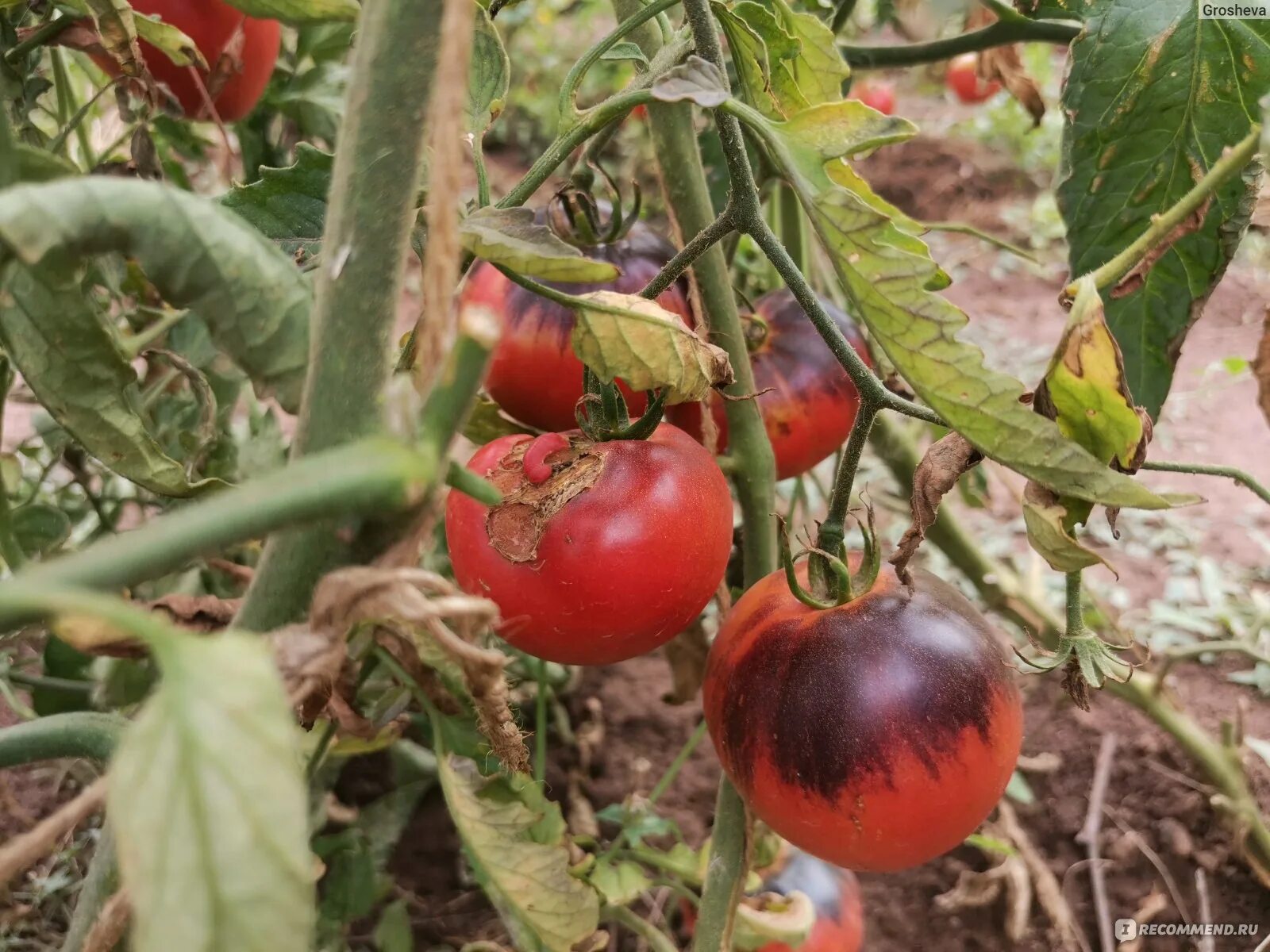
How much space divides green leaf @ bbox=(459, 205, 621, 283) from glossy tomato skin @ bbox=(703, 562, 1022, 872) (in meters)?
0.27

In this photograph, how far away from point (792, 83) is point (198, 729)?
0.43 m

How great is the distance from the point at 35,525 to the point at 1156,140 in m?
0.88

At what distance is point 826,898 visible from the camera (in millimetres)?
812

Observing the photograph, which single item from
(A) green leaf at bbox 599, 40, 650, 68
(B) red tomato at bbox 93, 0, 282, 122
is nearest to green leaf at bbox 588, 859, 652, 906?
(A) green leaf at bbox 599, 40, 650, 68

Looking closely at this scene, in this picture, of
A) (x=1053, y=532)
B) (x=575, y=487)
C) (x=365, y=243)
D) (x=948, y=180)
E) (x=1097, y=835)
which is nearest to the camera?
(x=365, y=243)

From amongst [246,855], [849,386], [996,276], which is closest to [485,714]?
[246,855]

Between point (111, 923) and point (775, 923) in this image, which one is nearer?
point (111, 923)

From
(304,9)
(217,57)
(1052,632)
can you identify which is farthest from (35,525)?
(1052,632)

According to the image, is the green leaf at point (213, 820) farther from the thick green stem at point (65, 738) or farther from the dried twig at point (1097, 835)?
the dried twig at point (1097, 835)

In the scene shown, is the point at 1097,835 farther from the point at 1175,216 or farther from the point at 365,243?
the point at 365,243

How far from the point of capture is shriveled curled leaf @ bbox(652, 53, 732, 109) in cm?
36

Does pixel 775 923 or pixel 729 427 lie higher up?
pixel 729 427

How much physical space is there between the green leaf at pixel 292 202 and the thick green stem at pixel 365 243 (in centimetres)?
23

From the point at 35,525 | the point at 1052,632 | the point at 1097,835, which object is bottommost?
the point at 1097,835
